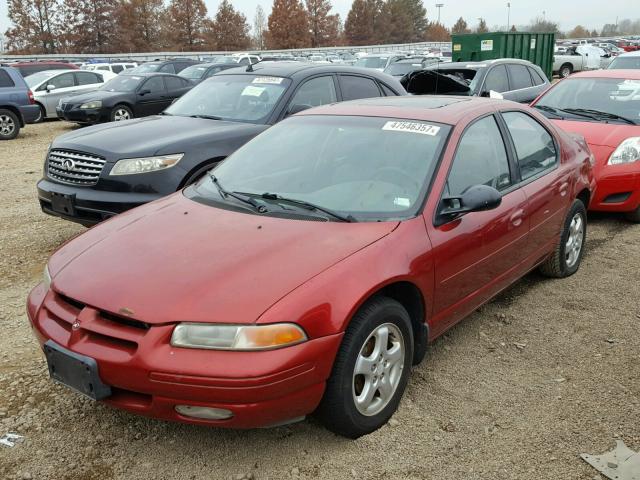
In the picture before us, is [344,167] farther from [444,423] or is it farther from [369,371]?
[444,423]

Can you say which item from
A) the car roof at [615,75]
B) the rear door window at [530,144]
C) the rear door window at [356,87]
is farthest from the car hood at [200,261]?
the car roof at [615,75]

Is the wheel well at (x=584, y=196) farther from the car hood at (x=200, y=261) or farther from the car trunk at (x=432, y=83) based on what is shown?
the car trunk at (x=432, y=83)

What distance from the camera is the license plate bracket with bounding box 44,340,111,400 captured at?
8.37 feet

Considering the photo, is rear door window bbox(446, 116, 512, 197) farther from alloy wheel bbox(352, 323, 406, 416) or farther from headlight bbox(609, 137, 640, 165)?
headlight bbox(609, 137, 640, 165)

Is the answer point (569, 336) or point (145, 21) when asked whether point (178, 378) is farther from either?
point (145, 21)

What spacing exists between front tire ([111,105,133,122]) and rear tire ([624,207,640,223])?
10.9 meters

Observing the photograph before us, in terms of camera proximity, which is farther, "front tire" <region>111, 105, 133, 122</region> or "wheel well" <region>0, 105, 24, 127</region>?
"front tire" <region>111, 105, 133, 122</region>

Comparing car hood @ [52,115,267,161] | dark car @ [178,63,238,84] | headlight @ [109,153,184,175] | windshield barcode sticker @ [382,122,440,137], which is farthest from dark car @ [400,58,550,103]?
dark car @ [178,63,238,84]

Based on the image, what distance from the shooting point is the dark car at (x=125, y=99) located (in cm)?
1383

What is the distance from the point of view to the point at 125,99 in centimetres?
→ 1399

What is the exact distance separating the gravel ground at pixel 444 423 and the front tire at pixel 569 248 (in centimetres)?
49

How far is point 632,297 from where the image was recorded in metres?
4.63

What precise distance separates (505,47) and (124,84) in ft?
35.8

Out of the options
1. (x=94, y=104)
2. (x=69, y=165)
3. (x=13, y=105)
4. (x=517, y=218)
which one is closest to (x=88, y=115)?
(x=94, y=104)
